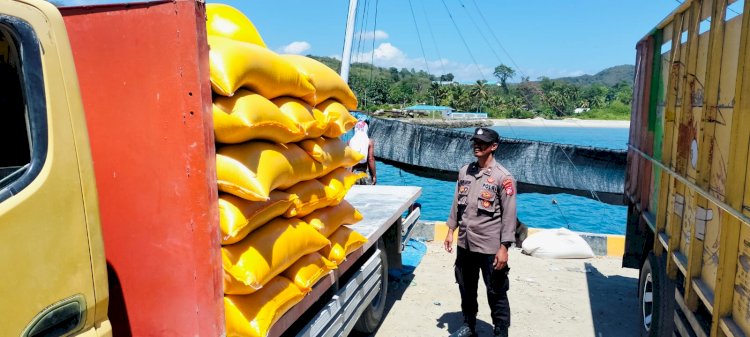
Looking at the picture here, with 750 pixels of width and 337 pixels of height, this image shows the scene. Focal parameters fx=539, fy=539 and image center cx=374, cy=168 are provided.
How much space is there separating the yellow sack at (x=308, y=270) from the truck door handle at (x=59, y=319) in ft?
4.11

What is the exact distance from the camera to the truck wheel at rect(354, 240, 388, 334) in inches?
185

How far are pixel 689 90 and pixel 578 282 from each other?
365 cm

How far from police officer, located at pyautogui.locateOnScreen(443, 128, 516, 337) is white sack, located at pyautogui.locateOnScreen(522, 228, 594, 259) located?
3.39 m

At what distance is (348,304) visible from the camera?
3641 millimetres

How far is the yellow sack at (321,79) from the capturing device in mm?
3232

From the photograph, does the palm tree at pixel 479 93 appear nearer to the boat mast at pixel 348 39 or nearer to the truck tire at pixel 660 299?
the boat mast at pixel 348 39

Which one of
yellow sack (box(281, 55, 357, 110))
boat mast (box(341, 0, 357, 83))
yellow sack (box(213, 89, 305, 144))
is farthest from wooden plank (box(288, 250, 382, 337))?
boat mast (box(341, 0, 357, 83))

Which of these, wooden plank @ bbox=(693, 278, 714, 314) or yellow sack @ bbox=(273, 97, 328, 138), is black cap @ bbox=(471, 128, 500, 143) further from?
wooden plank @ bbox=(693, 278, 714, 314)

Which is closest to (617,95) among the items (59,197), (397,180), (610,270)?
(397,180)

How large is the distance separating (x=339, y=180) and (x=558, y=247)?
193 inches

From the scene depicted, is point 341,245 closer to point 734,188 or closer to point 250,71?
point 250,71

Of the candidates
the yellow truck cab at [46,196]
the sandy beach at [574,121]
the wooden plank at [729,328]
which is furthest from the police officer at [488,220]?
the sandy beach at [574,121]

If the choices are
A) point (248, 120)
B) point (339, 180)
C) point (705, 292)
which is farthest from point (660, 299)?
point (248, 120)

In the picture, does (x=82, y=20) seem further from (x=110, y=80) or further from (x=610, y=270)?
(x=610, y=270)
